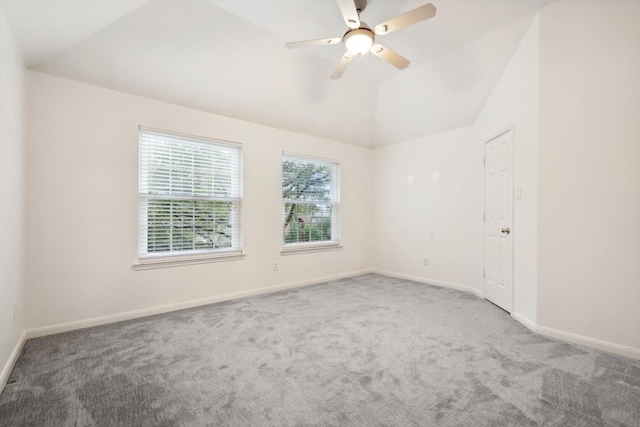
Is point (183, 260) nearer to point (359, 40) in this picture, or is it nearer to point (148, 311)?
point (148, 311)

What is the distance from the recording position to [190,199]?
3668mm

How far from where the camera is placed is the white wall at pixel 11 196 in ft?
6.59

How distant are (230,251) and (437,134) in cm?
366

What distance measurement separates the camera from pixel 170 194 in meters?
3.53

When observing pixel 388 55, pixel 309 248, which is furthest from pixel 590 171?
pixel 309 248

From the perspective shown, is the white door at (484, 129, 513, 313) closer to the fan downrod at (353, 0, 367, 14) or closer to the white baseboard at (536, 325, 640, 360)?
the white baseboard at (536, 325, 640, 360)

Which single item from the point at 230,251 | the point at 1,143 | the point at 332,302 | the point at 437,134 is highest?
the point at 437,134

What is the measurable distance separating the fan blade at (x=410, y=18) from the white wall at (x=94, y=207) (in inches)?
95.2

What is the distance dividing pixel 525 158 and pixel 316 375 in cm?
287

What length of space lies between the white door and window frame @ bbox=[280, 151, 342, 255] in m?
2.32

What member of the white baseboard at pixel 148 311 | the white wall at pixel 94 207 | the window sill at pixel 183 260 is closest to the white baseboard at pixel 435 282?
the white baseboard at pixel 148 311

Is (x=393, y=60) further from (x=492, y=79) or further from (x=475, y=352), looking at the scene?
(x=475, y=352)

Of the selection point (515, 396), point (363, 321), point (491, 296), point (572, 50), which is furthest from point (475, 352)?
point (572, 50)

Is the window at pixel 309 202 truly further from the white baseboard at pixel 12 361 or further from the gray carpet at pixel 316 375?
the white baseboard at pixel 12 361
